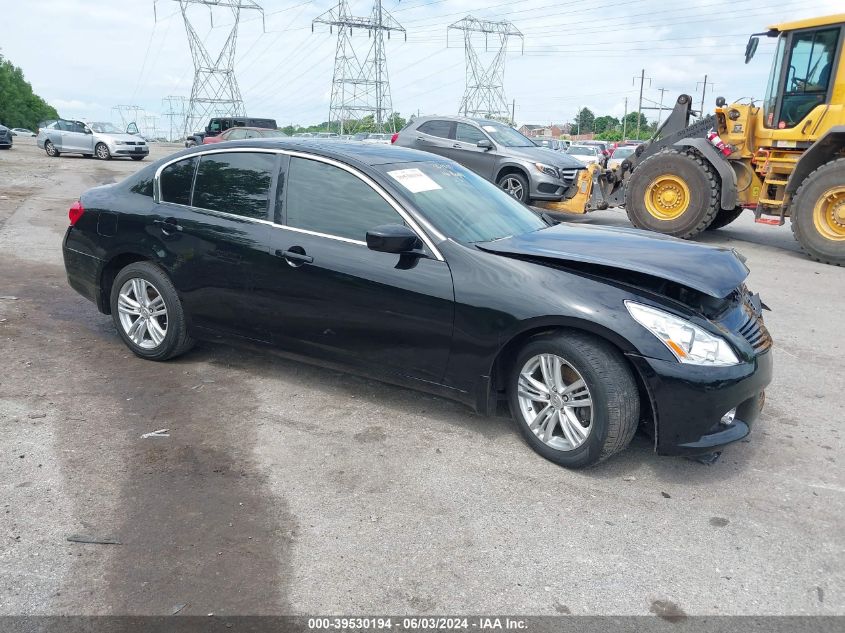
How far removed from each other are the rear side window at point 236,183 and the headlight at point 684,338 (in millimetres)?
2444

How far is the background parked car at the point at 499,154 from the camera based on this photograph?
12555 millimetres

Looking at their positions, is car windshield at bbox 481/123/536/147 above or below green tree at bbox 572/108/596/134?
below

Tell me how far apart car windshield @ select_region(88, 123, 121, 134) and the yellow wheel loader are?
21728 mm

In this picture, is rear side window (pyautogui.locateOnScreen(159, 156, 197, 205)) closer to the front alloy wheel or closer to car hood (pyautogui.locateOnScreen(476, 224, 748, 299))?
car hood (pyautogui.locateOnScreen(476, 224, 748, 299))

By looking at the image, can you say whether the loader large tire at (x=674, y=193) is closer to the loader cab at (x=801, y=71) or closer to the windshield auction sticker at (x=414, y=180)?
the loader cab at (x=801, y=71)

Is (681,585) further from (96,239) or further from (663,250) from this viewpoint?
(96,239)

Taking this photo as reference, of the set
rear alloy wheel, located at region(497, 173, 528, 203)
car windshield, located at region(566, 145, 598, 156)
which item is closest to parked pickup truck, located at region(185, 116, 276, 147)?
car windshield, located at region(566, 145, 598, 156)

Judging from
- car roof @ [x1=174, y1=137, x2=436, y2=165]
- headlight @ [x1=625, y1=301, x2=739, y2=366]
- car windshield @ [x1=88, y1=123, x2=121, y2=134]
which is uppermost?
car windshield @ [x1=88, y1=123, x2=121, y2=134]

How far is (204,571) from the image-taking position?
9.14ft

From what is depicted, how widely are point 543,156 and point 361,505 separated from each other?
430 inches

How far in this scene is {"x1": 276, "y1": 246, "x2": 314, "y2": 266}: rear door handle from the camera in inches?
164

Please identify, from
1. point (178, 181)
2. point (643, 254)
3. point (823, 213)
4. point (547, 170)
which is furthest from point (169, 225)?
point (547, 170)

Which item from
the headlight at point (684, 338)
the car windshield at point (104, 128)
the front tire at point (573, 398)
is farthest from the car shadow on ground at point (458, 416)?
the car windshield at point (104, 128)

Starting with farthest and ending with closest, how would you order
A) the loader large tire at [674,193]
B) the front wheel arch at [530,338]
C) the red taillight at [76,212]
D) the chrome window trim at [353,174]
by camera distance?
1. the loader large tire at [674,193]
2. the red taillight at [76,212]
3. the chrome window trim at [353,174]
4. the front wheel arch at [530,338]
